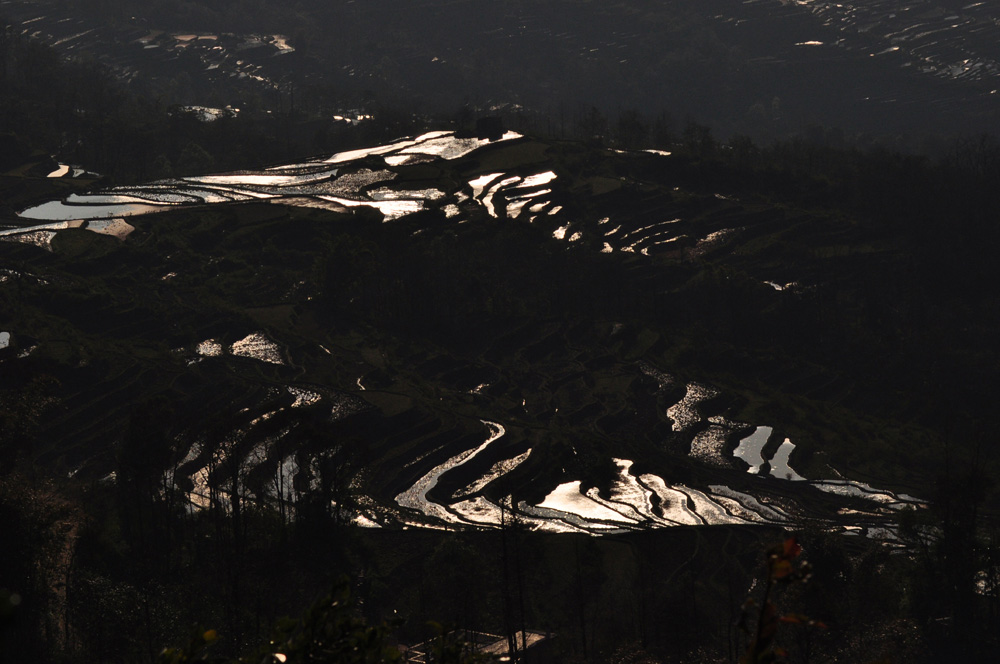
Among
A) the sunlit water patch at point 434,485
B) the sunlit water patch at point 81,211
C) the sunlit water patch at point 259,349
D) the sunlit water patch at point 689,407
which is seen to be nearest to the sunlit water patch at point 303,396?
the sunlit water patch at point 259,349

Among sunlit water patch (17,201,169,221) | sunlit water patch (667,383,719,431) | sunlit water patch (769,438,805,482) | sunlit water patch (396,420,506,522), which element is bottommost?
sunlit water patch (667,383,719,431)

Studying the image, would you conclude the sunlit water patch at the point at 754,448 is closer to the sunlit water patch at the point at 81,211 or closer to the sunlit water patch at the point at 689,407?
the sunlit water patch at the point at 689,407

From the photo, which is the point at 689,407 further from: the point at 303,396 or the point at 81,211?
the point at 81,211

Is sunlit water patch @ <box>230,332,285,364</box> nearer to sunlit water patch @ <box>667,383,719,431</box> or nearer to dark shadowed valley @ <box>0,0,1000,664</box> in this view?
dark shadowed valley @ <box>0,0,1000,664</box>

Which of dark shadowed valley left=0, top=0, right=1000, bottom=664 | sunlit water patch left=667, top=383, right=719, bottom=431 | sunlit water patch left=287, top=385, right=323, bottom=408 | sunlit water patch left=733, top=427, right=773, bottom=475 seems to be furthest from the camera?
sunlit water patch left=667, top=383, right=719, bottom=431

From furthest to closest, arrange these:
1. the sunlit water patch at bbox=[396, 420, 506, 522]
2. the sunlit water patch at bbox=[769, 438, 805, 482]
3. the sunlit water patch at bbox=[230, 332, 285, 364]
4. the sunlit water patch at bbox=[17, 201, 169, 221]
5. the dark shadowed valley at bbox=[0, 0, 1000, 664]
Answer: the sunlit water patch at bbox=[17, 201, 169, 221] → the sunlit water patch at bbox=[230, 332, 285, 364] → the sunlit water patch at bbox=[769, 438, 805, 482] → the sunlit water patch at bbox=[396, 420, 506, 522] → the dark shadowed valley at bbox=[0, 0, 1000, 664]

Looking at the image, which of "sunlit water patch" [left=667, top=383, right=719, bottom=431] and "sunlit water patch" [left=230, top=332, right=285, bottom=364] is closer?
"sunlit water patch" [left=667, top=383, right=719, bottom=431]

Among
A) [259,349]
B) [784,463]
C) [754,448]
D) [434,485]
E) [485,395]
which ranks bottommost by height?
[754,448]

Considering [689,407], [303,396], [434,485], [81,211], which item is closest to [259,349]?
[303,396]

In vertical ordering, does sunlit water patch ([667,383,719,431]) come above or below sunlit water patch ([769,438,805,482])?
below

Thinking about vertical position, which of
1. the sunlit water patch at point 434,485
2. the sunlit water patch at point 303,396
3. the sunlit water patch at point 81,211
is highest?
the sunlit water patch at point 81,211

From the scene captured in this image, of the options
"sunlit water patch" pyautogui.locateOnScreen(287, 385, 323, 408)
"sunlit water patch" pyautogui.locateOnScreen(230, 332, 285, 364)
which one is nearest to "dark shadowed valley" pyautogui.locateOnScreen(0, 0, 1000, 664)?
"sunlit water patch" pyautogui.locateOnScreen(287, 385, 323, 408)

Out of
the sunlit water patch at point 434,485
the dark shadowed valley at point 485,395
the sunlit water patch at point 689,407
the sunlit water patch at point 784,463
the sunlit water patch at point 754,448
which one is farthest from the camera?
the sunlit water patch at point 689,407
